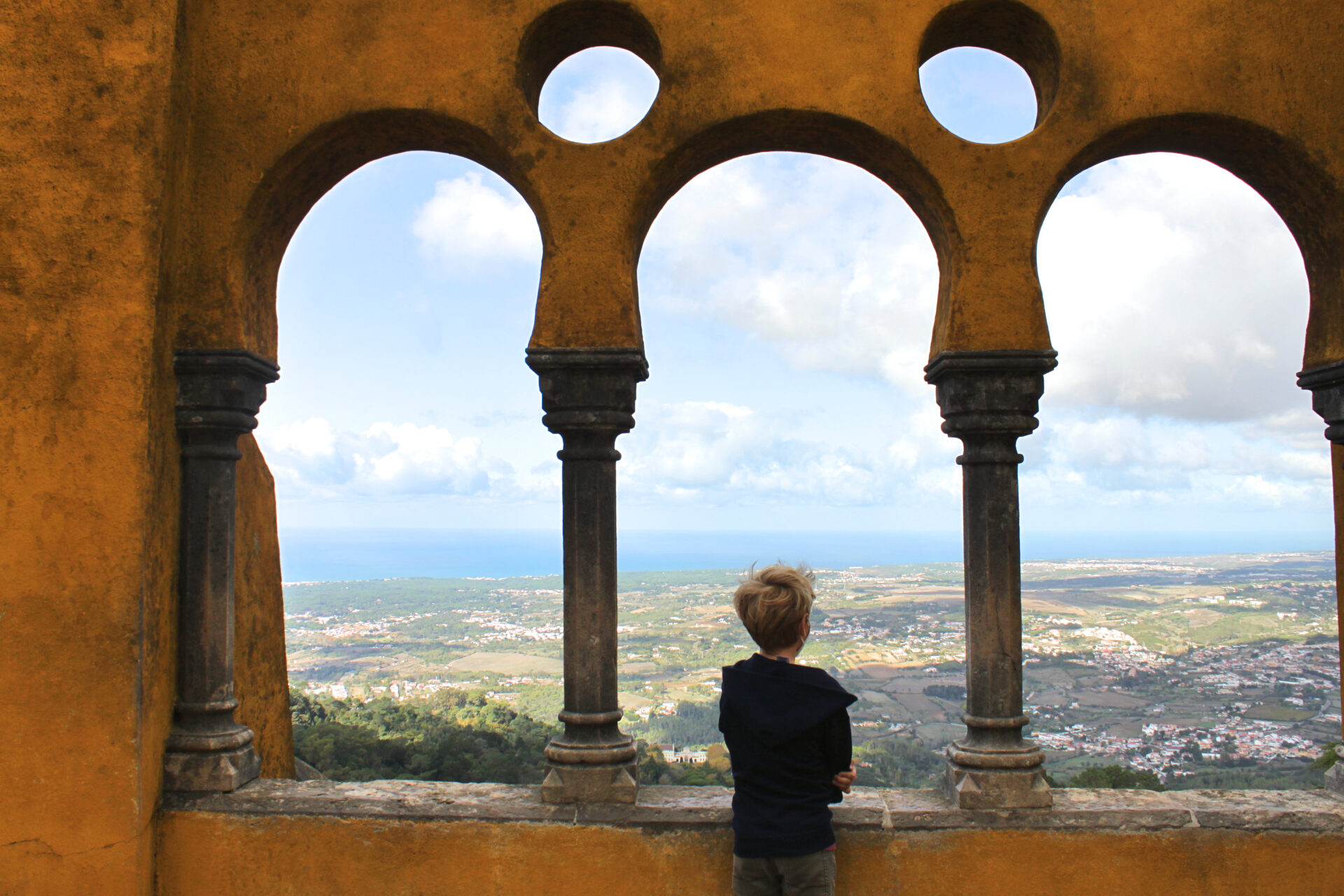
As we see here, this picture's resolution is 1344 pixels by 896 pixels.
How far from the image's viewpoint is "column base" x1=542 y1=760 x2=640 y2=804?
2.96m

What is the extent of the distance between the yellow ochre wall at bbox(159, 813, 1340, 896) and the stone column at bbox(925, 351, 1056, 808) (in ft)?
0.85

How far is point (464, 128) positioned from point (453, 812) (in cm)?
254

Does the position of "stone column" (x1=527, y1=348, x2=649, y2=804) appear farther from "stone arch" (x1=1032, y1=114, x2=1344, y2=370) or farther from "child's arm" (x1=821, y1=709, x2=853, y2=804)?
"stone arch" (x1=1032, y1=114, x2=1344, y2=370)

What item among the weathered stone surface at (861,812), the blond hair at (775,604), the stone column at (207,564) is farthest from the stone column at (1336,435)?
the stone column at (207,564)

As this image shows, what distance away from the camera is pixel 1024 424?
118 inches

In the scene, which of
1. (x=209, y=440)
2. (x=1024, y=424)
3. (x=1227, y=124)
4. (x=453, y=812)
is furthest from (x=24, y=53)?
(x=1227, y=124)

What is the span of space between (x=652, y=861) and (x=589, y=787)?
33cm

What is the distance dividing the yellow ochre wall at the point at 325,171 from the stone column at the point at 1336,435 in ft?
0.25

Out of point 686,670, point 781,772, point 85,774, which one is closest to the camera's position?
point 781,772

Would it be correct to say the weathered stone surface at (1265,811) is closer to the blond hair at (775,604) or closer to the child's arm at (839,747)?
the child's arm at (839,747)

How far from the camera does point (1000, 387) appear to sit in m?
2.99

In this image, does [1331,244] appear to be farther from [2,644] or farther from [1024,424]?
[2,644]

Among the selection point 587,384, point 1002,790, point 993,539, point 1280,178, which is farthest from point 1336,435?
point 587,384

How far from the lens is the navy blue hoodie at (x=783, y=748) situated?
218cm
